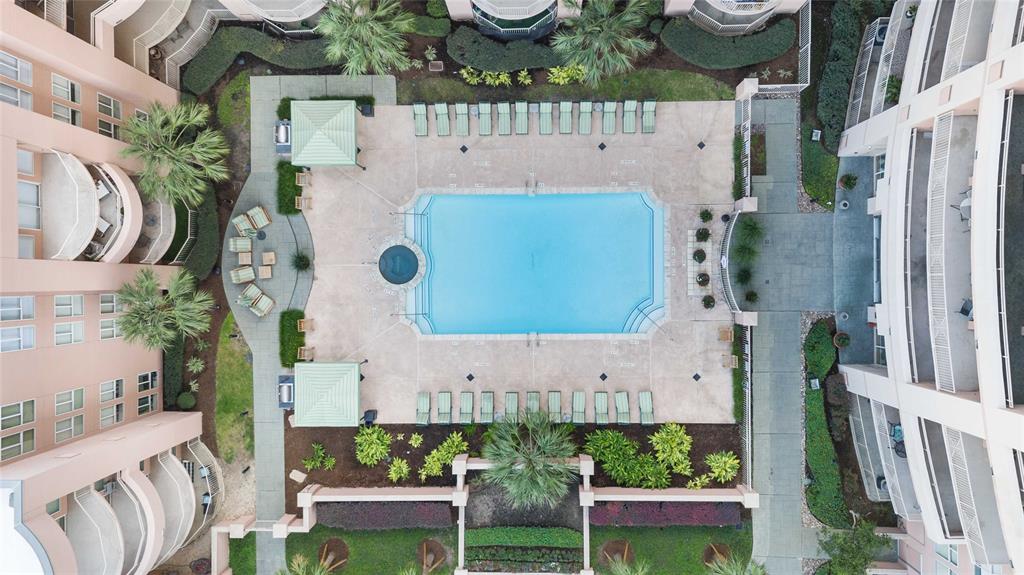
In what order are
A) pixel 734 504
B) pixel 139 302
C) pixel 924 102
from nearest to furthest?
pixel 924 102 → pixel 139 302 → pixel 734 504

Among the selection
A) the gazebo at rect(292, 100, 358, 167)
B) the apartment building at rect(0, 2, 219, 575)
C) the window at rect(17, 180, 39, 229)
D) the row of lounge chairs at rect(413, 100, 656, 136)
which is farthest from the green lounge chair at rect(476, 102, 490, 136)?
the window at rect(17, 180, 39, 229)

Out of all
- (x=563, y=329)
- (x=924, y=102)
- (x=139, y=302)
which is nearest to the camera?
(x=924, y=102)

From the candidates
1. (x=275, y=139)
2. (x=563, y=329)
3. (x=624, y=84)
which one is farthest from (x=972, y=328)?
(x=275, y=139)

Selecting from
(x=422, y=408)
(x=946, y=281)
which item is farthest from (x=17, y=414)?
(x=946, y=281)

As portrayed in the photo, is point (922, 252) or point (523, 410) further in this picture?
point (523, 410)

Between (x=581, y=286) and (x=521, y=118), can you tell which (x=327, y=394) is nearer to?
(x=581, y=286)

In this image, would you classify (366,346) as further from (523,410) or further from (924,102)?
(924,102)

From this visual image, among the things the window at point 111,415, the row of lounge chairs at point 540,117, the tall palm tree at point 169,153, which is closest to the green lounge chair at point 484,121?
the row of lounge chairs at point 540,117
